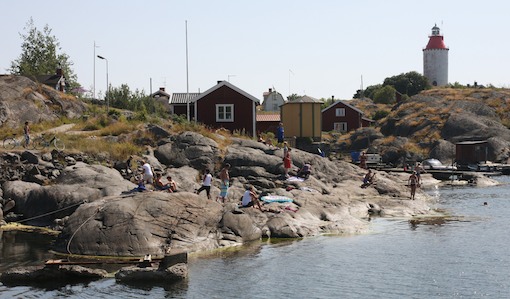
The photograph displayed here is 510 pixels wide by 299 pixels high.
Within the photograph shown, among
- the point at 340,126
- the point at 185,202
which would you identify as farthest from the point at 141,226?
the point at 340,126

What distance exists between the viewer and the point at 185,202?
3075cm

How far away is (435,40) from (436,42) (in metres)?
0.71

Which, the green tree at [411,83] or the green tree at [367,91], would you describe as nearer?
the green tree at [411,83]

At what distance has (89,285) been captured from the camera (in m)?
23.4

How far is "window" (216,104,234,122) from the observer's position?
5678 centimetres

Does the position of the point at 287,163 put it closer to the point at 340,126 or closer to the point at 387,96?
the point at 340,126

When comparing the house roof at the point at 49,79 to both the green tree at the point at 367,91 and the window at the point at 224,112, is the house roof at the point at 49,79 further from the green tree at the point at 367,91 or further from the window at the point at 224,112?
the green tree at the point at 367,91

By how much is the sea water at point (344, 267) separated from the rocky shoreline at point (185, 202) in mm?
1455

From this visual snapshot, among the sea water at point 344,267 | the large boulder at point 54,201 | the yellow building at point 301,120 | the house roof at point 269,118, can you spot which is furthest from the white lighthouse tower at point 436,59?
the large boulder at point 54,201

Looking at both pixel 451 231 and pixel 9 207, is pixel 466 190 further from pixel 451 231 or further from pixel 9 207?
pixel 9 207

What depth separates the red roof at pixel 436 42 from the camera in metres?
125

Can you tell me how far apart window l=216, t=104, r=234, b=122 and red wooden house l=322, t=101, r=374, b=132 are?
1741 inches

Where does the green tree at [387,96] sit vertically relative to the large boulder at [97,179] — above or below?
above

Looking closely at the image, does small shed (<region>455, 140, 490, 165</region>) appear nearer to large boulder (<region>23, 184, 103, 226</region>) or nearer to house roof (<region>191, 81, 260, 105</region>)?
house roof (<region>191, 81, 260, 105</region>)
